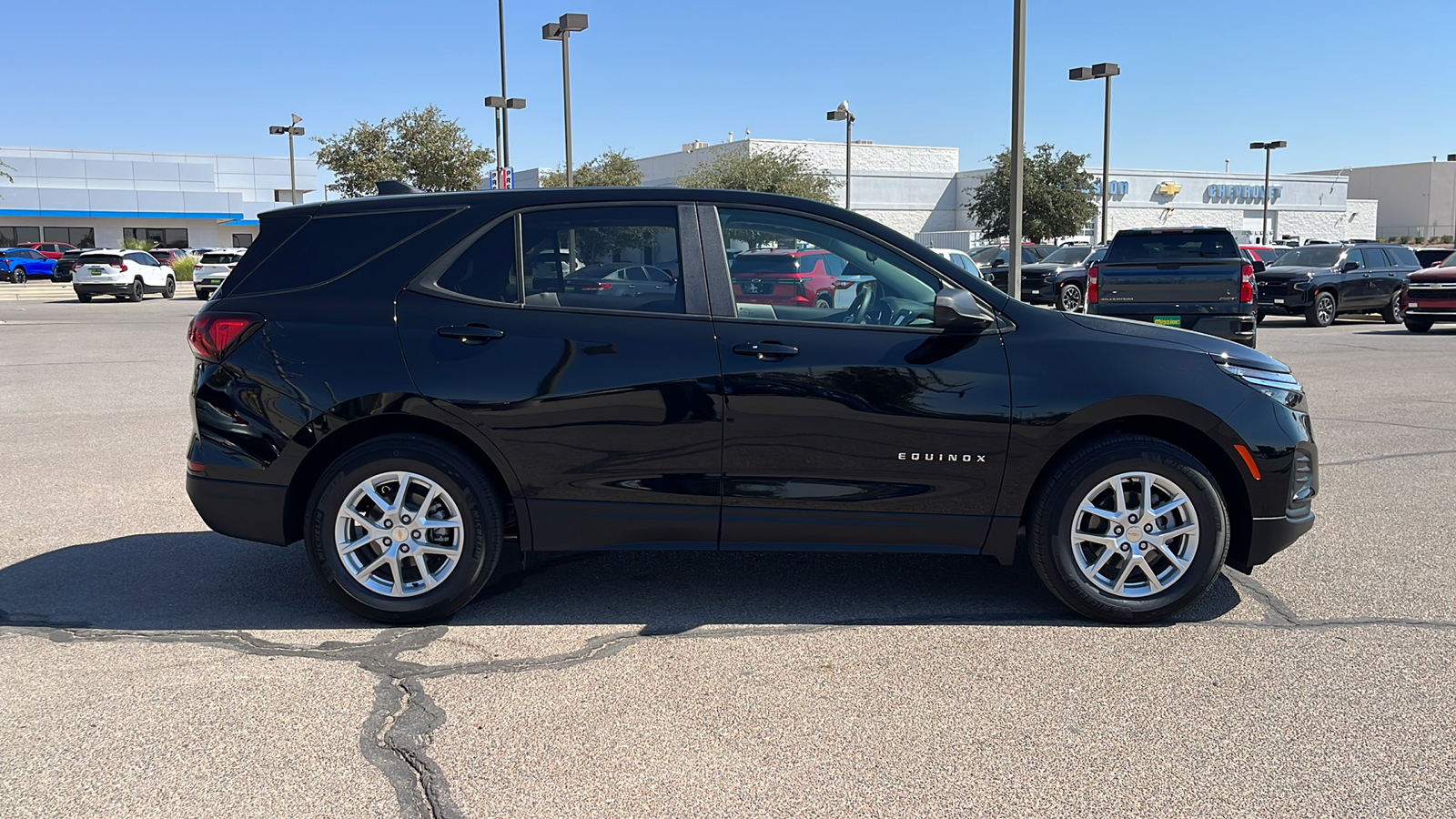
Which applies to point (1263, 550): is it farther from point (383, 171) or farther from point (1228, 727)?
point (383, 171)

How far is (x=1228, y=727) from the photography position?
12.3 ft

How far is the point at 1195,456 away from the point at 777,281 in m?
1.89

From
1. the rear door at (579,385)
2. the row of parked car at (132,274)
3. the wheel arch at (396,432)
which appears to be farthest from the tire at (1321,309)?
the row of parked car at (132,274)

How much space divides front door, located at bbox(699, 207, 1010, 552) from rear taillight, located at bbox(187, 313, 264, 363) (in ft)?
6.34

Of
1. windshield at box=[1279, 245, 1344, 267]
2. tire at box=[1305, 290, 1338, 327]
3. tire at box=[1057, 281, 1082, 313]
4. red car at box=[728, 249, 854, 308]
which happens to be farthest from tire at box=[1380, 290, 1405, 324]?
red car at box=[728, 249, 854, 308]

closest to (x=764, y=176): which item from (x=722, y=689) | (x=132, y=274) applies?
(x=132, y=274)

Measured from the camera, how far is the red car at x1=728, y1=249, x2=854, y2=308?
188 inches

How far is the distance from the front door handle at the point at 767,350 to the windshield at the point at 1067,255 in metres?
28.7

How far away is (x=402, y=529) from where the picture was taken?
4.68m

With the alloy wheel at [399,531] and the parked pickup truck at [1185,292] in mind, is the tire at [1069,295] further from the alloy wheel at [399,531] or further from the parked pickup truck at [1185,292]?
the alloy wheel at [399,531]

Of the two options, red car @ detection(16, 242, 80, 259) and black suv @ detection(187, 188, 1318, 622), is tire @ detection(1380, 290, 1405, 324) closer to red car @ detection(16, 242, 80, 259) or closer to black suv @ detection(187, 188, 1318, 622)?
black suv @ detection(187, 188, 1318, 622)

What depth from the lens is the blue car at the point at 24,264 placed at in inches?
2115

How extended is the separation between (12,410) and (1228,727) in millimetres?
11147

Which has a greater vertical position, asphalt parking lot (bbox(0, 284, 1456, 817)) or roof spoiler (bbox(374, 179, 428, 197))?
roof spoiler (bbox(374, 179, 428, 197))
